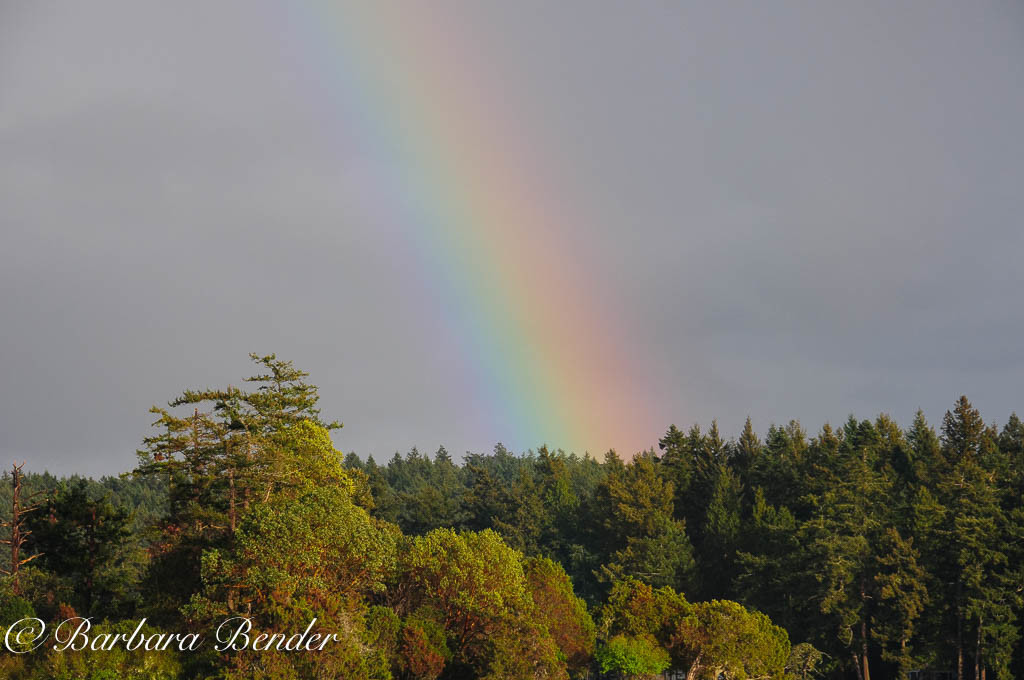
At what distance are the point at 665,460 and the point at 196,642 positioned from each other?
65364 mm

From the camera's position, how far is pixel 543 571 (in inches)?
2002

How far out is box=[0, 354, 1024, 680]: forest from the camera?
38.8 metres

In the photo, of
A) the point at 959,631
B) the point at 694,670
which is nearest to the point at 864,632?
the point at 959,631

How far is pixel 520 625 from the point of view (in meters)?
44.5

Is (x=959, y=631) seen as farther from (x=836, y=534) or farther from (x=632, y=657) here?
(x=632, y=657)

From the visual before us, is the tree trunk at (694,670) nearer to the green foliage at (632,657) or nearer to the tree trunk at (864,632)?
the green foliage at (632,657)

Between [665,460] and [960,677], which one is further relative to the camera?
[665,460]

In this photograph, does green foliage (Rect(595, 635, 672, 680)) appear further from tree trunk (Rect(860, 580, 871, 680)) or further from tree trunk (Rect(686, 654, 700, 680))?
tree trunk (Rect(860, 580, 871, 680))

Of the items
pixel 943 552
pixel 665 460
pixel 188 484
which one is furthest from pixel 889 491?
pixel 188 484

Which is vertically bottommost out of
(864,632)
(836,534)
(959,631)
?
(864,632)

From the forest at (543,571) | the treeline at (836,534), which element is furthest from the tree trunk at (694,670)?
the treeline at (836,534)

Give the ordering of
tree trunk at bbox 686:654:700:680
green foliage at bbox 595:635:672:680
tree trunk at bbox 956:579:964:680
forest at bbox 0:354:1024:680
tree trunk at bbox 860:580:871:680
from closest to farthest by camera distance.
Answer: forest at bbox 0:354:1024:680 < green foliage at bbox 595:635:672:680 < tree trunk at bbox 686:654:700:680 < tree trunk at bbox 956:579:964:680 < tree trunk at bbox 860:580:871:680

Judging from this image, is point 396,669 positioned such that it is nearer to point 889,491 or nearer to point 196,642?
point 196,642

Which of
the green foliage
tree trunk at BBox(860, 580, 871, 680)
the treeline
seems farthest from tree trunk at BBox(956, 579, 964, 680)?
the green foliage
